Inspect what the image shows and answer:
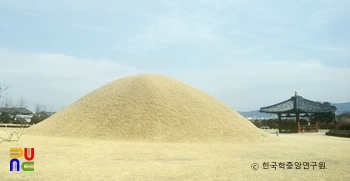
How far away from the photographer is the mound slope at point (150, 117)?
1000 inches

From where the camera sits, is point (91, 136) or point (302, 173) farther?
point (91, 136)

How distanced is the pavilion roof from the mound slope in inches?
512

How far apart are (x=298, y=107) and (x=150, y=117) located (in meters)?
23.2

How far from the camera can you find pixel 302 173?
37.7 ft

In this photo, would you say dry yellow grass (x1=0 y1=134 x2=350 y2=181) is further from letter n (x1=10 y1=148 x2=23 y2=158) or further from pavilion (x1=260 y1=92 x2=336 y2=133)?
pavilion (x1=260 y1=92 x2=336 y2=133)

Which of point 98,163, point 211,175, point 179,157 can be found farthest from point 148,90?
point 211,175

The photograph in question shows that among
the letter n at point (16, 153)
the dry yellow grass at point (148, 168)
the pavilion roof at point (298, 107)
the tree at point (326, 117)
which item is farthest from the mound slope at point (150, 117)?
the tree at point (326, 117)

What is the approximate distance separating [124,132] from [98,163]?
38.7 ft

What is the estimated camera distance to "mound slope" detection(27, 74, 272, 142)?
2539 centimetres

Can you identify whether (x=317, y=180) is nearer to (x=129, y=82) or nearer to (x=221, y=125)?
(x=221, y=125)

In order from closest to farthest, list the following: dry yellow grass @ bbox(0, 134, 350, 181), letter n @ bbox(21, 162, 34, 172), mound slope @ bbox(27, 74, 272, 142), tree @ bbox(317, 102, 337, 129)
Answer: dry yellow grass @ bbox(0, 134, 350, 181)
letter n @ bbox(21, 162, 34, 172)
mound slope @ bbox(27, 74, 272, 142)
tree @ bbox(317, 102, 337, 129)

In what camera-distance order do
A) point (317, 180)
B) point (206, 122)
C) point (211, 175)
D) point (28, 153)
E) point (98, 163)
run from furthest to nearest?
point (206, 122)
point (28, 153)
point (98, 163)
point (211, 175)
point (317, 180)

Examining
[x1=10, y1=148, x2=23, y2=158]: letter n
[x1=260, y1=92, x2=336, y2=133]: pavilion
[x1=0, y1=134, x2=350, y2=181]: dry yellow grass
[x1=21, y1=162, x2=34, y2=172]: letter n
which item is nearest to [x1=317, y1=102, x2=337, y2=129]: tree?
[x1=260, y1=92, x2=336, y2=133]: pavilion

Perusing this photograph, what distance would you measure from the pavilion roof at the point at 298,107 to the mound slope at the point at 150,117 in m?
13.0
